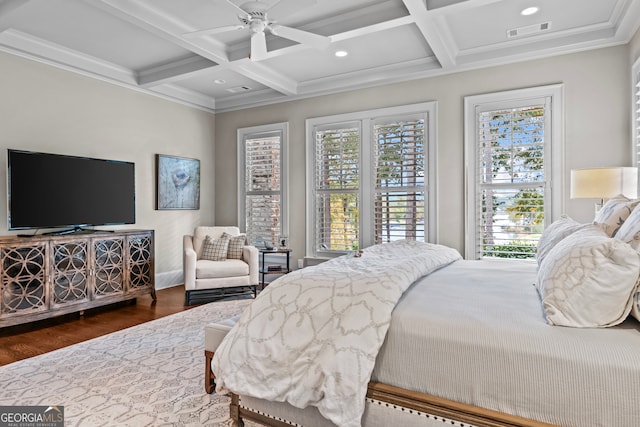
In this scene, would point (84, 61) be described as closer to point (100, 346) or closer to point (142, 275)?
point (142, 275)

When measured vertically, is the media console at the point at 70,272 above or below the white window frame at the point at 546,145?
below

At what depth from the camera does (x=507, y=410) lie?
131 cm

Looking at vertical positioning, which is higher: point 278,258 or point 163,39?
point 163,39

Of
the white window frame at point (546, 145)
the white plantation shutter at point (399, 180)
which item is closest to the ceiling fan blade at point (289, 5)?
the white plantation shutter at point (399, 180)

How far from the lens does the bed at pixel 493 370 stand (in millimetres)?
1199

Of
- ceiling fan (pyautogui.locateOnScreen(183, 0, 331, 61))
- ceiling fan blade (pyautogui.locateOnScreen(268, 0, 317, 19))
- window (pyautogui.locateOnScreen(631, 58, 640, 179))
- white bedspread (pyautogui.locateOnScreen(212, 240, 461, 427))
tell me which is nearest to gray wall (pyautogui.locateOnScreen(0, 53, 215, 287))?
ceiling fan (pyautogui.locateOnScreen(183, 0, 331, 61))

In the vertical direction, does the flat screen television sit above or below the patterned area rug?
above

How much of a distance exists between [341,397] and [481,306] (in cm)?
69

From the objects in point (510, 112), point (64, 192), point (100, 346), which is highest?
point (510, 112)

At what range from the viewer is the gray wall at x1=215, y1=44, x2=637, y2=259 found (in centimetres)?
367

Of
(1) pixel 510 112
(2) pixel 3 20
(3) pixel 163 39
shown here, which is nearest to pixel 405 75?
(1) pixel 510 112

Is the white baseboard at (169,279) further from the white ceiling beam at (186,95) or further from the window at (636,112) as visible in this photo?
the window at (636,112)

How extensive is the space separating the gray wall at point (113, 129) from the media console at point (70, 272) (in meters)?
0.60

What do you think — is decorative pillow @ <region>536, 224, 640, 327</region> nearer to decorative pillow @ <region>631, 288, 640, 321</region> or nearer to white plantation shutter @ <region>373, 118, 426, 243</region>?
decorative pillow @ <region>631, 288, 640, 321</region>
